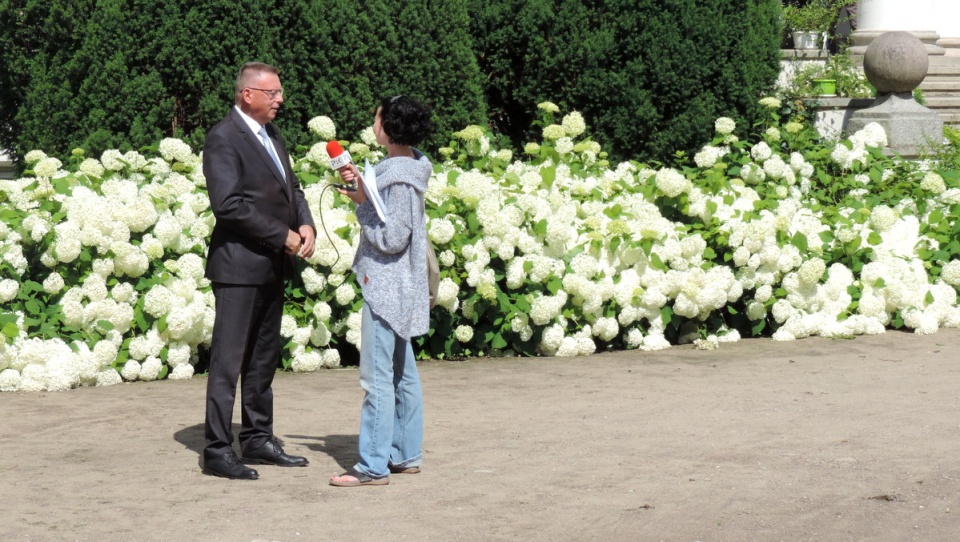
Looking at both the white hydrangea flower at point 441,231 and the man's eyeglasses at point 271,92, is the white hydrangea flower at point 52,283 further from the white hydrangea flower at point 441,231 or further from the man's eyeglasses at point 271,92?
the man's eyeglasses at point 271,92

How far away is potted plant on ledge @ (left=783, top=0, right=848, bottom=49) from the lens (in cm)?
1664

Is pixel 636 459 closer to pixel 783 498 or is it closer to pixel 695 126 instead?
pixel 783 498

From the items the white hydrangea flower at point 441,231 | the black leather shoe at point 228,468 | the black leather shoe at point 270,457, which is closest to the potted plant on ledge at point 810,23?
the white hydrangea flower at point 441,231

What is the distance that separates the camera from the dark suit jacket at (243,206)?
521 cm

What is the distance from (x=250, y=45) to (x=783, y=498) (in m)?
5.09

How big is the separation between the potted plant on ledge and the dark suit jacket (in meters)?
12.2

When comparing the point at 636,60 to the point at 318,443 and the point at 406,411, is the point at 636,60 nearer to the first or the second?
the point at 318,443

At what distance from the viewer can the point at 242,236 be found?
209 inches

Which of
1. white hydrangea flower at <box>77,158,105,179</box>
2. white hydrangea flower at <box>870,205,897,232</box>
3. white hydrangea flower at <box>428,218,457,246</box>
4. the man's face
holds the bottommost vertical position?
white hydrangea flower at <box>428,218,457,246</box>

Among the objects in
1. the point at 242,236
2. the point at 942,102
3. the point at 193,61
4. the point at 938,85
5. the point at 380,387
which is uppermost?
the point at 938,85

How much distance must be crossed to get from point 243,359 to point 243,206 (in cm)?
71

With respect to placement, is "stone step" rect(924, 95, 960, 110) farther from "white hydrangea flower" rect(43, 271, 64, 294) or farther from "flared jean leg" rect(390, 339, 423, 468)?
"flared jean leg" rect(390, 339, 423, 468)

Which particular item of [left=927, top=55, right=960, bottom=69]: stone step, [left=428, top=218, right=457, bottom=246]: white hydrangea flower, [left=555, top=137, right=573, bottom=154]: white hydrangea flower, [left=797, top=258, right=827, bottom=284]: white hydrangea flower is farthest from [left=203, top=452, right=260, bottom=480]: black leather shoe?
[left=927, top=55, right=960, bottom=69]: stone step

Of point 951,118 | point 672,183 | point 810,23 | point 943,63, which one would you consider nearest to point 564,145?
point 672,183
